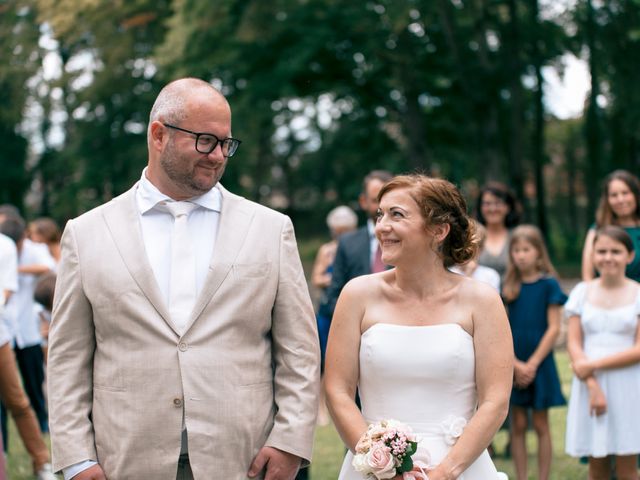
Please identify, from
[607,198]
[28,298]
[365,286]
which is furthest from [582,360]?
[28,298]

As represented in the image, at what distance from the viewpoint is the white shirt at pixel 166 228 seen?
12.9 ft

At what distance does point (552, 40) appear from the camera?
25.9m

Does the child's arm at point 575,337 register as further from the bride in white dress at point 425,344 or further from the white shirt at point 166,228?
the white shirt at point 166,228

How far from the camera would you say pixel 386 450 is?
3.90 m

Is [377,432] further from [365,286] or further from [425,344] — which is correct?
[365,286]

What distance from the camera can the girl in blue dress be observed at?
754cm

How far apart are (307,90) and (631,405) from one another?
21278mm

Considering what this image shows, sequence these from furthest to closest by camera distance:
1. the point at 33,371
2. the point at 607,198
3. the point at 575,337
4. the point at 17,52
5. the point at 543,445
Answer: the point at 17,52 < the point at 33,371 < the point at 607,198 < the point at 543,445 < the point at 575,337

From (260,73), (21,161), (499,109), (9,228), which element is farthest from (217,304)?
(21,161)

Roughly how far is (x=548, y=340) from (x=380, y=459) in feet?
13.0

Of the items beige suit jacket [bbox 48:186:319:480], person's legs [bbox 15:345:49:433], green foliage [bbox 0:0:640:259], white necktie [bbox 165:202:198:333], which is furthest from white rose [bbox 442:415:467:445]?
green foliage [bbox 0:0:640:259]

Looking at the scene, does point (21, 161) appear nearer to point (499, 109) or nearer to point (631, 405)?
point (499, 109)

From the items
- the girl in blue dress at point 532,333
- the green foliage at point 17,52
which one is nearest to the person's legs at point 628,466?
the girl in blue dress at point 532,333

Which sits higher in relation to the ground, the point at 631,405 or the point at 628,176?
the point at 628,176
